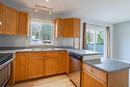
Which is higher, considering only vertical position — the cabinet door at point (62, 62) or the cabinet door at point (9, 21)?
the cabinet door at point (9, 21)

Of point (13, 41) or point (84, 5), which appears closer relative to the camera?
point (84, 5)

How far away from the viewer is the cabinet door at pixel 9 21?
2.72 meters

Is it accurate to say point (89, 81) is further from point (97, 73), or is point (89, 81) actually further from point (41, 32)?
point (41, 32)

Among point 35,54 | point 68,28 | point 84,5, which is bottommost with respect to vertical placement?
point 35,54

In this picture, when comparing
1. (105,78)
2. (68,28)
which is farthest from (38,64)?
(105,78)

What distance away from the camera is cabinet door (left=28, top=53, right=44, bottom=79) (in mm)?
3061

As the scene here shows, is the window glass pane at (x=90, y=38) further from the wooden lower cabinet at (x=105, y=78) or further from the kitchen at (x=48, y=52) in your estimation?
the wooden lower cabinet at (x=105, y=78)

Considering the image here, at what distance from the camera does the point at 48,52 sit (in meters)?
3.32

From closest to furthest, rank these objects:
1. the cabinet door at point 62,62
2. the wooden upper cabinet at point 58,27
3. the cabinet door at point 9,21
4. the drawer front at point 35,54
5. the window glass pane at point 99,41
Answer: the cabinet door at point 9,21, the drawer front at point 35,54, the cabinet door at point 62,62, the wooden upper cabinet at point 58,27, the window glass pane at point 99,41

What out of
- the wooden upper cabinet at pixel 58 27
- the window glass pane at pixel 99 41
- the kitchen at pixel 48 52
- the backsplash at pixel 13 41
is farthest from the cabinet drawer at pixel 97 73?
the window glass pane at pixel 99 41

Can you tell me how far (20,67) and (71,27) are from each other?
7.40ft

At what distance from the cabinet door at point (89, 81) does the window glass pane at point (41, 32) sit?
2.23 m

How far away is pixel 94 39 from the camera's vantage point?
572 cm

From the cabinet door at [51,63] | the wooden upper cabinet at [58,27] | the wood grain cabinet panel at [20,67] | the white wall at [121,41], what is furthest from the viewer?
the white wall at [121,41]
